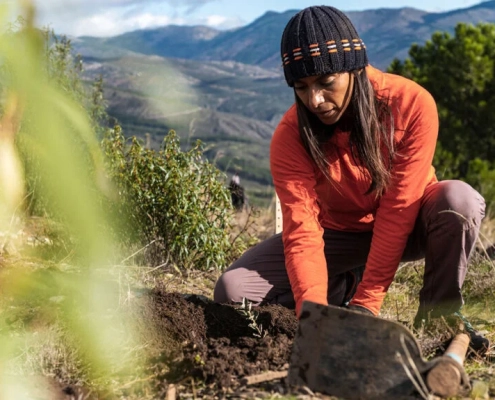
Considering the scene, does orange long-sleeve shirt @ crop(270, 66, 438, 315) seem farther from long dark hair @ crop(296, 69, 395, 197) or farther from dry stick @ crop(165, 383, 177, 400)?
dry stick @ crop(165, 383, 177, 400)

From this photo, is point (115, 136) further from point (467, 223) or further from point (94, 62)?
point (94, 62)

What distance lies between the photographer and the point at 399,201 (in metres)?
2.30

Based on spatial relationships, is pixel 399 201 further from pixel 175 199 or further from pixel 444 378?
pixel 175 199

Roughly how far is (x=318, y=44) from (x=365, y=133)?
38cm

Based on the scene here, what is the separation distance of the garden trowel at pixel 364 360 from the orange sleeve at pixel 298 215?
41 cm

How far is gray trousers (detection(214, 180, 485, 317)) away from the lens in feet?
7.63

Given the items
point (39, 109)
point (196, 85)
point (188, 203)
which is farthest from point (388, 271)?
point (196, 85)

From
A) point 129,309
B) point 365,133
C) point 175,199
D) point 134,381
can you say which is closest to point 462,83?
point 175,199

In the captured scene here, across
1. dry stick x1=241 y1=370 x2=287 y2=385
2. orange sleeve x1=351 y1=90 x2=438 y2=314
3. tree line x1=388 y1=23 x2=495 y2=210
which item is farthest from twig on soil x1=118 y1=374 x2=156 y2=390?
tree line x1=388 y1=23 x2=495 y2=210

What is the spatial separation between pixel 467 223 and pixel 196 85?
16336cm

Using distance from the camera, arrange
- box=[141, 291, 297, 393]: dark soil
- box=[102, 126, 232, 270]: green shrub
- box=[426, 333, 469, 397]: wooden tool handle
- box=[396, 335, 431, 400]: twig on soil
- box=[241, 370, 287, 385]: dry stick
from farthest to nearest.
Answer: box=[102, 126, 232, 270]: green shrub, box=[141, 291, 297, 393]: dark soil, box=[241, 370, 287, 385]: dry stick, box=[426, 333, 469, 397]: wooden tool handle, box=[396, 335, 431, 400]: twig on soil

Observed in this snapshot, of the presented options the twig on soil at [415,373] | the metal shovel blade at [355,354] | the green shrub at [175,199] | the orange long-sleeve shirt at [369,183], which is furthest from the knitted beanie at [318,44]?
the green shrub at [175,199]

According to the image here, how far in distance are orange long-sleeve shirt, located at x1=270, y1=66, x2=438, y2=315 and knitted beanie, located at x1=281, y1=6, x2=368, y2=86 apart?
0.30 m

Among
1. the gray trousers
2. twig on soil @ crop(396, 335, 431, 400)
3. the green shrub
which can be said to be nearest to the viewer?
twig on soil @ crop(396, 335, 431, 400)
